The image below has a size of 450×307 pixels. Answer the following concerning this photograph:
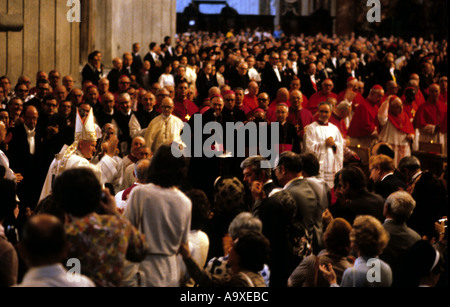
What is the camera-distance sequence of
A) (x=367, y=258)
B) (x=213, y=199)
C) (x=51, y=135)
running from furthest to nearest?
(x=51, y=135) → (x=213, y=199) → (x=367, y=258)

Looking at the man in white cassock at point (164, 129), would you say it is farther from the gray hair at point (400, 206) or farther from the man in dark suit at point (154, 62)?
the man in dark suit at point (154, 62)

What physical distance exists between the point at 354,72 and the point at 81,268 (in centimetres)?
1472

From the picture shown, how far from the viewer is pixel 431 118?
12.4 metres

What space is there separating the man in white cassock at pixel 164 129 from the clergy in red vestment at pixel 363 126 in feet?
10.3

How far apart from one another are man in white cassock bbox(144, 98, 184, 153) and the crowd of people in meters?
0.01

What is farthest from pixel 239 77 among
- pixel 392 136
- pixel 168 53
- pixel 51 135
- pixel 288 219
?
pixel 288 219

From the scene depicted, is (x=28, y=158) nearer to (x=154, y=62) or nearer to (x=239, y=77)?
(x=239, y=77)

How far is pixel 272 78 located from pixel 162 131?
248 inches


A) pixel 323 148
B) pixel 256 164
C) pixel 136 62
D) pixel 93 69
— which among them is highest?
pixel 136 62

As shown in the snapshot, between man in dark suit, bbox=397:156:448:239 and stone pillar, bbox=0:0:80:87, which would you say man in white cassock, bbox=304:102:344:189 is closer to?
man in dark suit, bbox=397:156:448:239

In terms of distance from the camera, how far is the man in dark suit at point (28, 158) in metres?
8.47

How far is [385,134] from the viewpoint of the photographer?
1178cm
